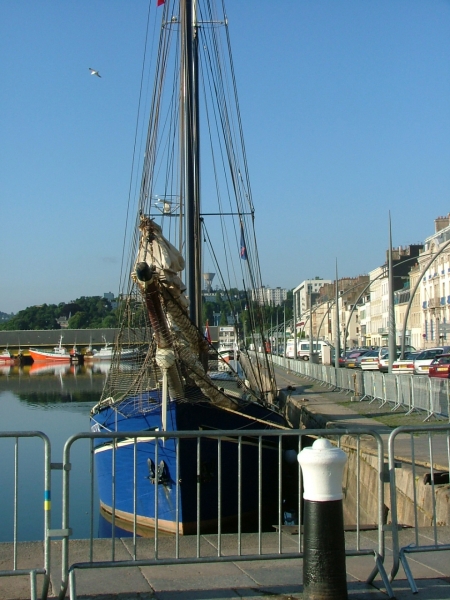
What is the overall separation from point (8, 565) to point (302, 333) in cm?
12866

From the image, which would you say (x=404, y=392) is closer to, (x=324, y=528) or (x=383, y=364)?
(x=324, y=528)

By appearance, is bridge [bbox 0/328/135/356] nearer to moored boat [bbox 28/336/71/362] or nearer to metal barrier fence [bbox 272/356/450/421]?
moored boat [bbox 28/336/71/362]

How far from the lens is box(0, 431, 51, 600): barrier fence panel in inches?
231

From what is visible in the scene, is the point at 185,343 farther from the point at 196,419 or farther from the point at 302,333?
the point at 302,333

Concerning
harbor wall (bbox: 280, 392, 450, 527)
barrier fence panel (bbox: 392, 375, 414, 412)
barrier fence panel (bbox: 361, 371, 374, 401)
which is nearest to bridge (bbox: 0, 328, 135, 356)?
barrier fence panel (bbox: 361, 371, 374, 401)

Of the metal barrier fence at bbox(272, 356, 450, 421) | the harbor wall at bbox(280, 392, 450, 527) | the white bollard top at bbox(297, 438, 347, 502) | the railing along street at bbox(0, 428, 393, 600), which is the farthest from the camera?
the metal barrier fence at bbox(272, 356, 450, 421)

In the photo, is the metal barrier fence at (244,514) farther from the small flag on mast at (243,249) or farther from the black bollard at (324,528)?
the small flag on mast at (243,249)

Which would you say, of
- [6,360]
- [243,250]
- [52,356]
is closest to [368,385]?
[243,250]

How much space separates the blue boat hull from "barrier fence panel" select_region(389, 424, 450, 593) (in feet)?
9.45

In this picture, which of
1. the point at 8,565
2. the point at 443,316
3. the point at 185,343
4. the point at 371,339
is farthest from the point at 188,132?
the point at 371,339

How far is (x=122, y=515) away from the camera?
14594mm

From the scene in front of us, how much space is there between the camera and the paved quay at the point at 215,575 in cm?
602

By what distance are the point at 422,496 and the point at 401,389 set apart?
476 inches

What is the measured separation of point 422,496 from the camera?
1045cm
